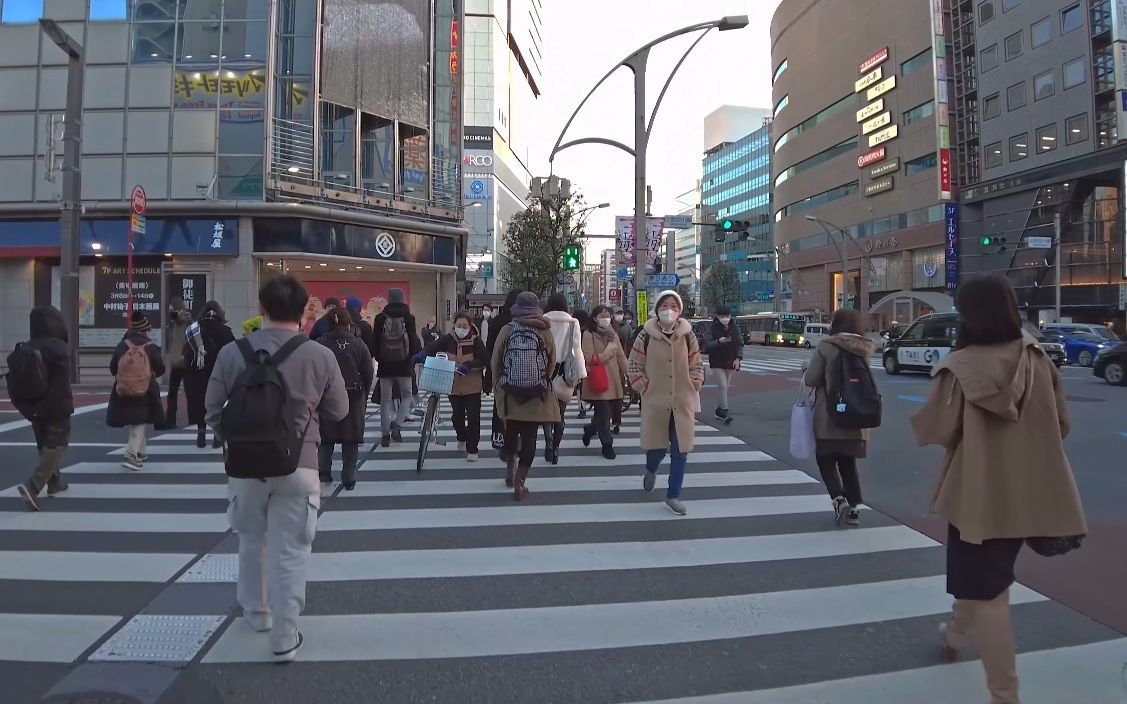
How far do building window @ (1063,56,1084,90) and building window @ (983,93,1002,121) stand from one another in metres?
5.00

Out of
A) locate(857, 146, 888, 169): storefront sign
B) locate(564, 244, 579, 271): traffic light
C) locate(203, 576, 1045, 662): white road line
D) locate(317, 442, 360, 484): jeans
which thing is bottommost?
locate(203, 576, 1045, 662): white road line

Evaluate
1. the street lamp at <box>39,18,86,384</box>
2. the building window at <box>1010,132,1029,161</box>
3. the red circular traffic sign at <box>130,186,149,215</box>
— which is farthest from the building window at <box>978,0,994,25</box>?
the street lamp at <box>39,18,86,384</box>

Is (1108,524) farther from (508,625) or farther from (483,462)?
(483,462)

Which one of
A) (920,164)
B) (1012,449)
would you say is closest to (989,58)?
(920,164)

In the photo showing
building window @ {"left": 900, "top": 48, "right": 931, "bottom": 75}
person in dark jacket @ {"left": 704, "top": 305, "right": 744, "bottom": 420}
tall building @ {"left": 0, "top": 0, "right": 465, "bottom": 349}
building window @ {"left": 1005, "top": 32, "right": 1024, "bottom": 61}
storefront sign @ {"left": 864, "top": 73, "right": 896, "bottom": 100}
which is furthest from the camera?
storefront sign @ {"left": 864, "top": 73, "right": 896, "bottom": 100}

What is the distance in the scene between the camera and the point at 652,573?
4.60 meters

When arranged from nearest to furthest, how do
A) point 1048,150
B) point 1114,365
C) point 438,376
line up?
1. point 438,376
2. point 1114,365
3. point 1048,150

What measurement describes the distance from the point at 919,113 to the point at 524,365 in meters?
54.0

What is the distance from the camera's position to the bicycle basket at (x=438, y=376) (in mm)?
7309

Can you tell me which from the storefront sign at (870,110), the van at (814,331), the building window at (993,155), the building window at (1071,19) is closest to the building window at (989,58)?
the building window at (993,155)

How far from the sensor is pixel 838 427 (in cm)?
547

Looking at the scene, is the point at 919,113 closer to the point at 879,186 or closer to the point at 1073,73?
the point at 879,186

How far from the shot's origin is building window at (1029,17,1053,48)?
130ft

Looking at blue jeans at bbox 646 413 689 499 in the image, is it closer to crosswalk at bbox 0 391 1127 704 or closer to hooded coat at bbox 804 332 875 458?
crosswalk at bbox 0 391 1127 704
